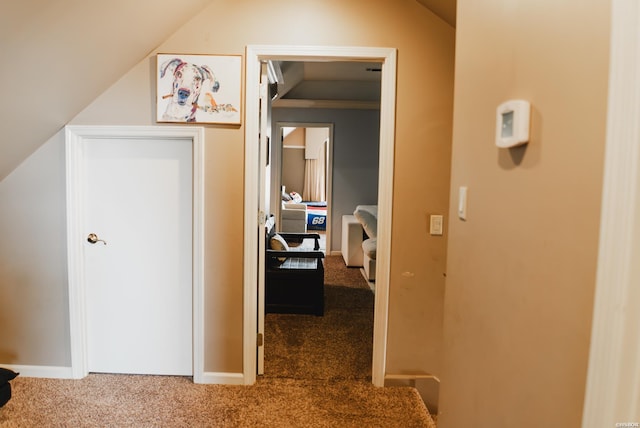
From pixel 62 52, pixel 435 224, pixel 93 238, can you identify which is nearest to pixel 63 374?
pixel 93 238

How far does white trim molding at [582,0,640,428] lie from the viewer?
2.13 feet

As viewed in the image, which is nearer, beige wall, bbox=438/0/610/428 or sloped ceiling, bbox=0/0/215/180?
beige wall, bbox=438/0/610/428

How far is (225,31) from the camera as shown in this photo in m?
2.29

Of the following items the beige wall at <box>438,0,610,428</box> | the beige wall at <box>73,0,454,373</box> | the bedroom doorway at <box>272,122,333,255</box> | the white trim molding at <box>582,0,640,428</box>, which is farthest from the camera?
the bedroom doorway at <box>272,122,333,255</box>

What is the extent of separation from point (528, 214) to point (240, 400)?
6.53 ft

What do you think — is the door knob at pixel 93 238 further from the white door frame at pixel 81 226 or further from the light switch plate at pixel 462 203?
the light switch plate at pixel 462 203

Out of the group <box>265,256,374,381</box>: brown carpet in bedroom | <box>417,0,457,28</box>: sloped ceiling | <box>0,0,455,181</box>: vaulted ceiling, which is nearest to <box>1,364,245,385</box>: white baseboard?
<box>265,256,374,381</box>: brown carpet in bedroom

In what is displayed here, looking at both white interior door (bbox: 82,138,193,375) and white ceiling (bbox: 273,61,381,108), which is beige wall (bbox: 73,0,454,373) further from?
white ceiling (bbox: 273,61,381,108)

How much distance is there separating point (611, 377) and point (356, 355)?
2.37 meters

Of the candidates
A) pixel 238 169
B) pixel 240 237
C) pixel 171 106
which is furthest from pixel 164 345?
pixel 171 106

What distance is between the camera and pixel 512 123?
101 cm

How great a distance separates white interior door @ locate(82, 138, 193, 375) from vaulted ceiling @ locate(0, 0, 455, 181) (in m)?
0.34

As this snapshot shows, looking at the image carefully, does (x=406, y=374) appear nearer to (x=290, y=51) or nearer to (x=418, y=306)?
Result: (x=418, y=306)

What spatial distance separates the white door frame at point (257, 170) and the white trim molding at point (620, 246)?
5.44ft
